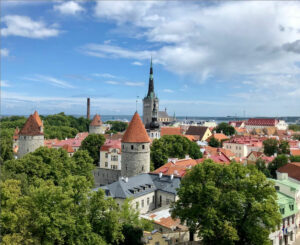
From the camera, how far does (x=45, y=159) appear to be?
34188mm

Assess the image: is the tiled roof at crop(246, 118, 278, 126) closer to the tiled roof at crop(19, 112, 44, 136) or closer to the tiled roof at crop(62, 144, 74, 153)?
the tiled roof at crop(62, 144, 74, 153)

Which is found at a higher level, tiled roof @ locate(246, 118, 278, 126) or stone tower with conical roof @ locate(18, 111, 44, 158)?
tiled roof @ locate(246, 118, 278, 126)

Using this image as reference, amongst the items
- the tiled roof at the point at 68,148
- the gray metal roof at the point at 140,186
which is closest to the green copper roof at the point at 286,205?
the gray metal roof at the point at 140,186

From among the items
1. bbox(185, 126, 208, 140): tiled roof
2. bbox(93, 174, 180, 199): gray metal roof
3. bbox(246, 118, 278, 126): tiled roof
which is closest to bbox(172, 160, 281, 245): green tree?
bbox(93, 174, 180, 199): gray metal roof

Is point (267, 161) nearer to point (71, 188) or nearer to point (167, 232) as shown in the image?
point (167, 232)

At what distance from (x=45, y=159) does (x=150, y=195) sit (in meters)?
12.5

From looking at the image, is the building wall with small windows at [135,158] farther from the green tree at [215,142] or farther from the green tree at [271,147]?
the green tree at [215,142]

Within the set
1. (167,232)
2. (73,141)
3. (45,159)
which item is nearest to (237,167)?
(167,232)

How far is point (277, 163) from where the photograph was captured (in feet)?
141

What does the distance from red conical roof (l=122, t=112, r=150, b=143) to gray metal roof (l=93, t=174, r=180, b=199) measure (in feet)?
15.2

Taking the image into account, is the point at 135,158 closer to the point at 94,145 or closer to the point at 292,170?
the point at 94,145

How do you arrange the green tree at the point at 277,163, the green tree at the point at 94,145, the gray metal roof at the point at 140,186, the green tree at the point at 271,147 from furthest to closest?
the green tree at the point at 271,147, the green tree at the point at 94,145, the green tree at the point at 277,163, the gray metal roof at the point at 140,186

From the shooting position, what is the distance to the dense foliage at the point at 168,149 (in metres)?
46.6

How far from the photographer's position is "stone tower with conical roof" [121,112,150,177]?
36.2 metres
